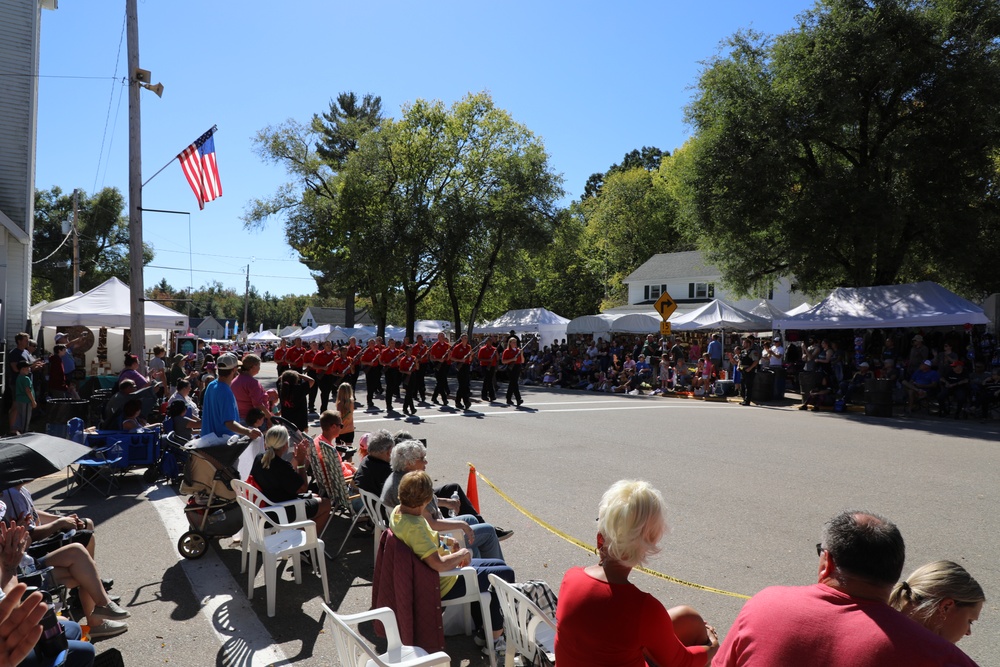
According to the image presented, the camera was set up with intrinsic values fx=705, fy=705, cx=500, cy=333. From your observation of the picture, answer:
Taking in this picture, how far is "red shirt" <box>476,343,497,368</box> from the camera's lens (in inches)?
814

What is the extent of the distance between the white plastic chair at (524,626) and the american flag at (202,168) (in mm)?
13276

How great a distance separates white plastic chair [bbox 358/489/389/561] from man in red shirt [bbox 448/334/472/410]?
12741mm

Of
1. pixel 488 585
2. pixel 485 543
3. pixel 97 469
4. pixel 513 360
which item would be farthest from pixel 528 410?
pixel 488 585

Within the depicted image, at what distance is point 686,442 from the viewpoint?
13.1m

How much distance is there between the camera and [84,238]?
62.6 meters

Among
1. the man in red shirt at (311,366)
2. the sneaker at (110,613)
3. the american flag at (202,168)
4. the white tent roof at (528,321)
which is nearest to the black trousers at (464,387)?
the man in red shirt at (311,366)

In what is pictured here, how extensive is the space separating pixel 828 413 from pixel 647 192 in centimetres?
5066

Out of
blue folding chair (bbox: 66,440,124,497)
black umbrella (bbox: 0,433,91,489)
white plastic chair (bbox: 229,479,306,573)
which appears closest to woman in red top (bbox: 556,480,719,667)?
white plastic chair (bbox: 229,479,306,573)

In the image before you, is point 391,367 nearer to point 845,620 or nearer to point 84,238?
point 845,620

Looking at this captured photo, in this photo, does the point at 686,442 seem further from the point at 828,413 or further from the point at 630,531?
the point at 630,531

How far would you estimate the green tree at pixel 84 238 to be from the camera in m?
61.0

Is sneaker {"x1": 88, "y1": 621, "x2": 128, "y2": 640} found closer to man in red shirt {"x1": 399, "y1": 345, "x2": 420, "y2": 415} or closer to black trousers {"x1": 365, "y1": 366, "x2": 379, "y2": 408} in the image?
man in red shirt {"x1": 399, "y1": 345, "x2": 420, "y2": 415}

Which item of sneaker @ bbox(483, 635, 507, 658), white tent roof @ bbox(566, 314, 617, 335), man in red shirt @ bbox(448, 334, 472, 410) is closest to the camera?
sneaker @ bbox(483, 635, 507, 658)

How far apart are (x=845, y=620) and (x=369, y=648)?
1.92 meters
